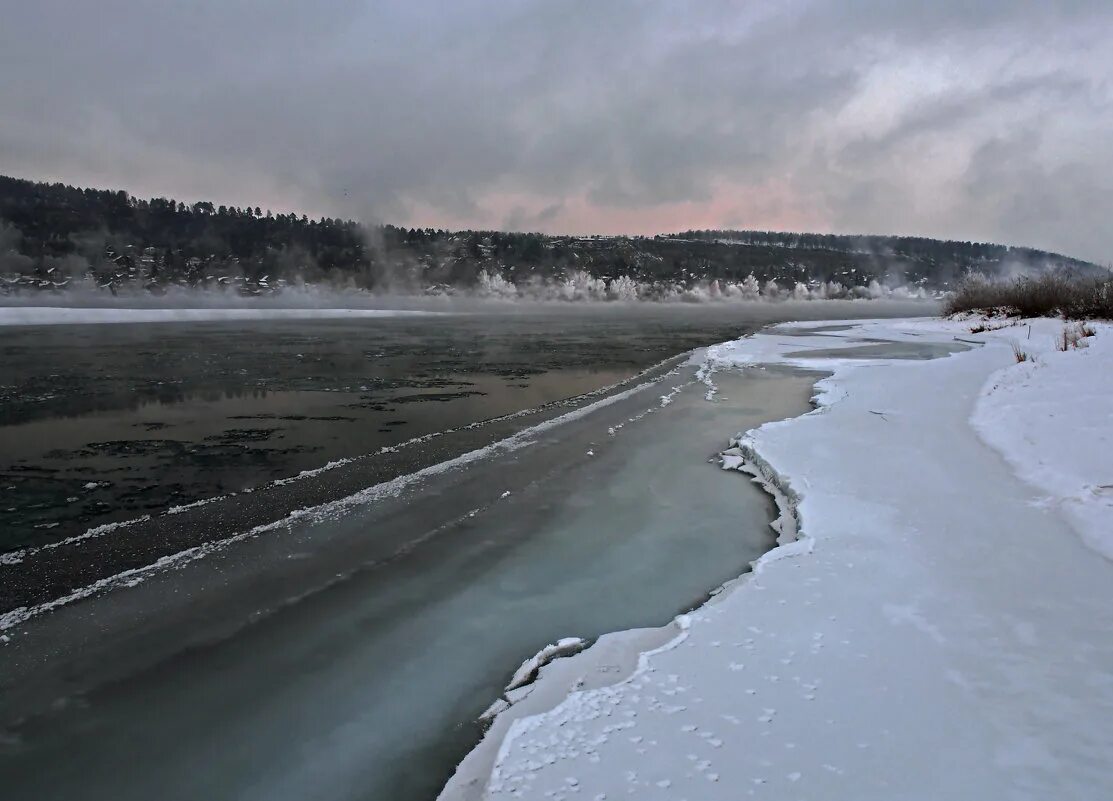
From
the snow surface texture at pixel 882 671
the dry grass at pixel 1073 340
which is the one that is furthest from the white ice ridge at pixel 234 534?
the dry grass at pixel 1073 340

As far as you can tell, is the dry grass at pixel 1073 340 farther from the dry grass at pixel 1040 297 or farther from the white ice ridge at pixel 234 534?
the white ice ridge at pixel 234 534

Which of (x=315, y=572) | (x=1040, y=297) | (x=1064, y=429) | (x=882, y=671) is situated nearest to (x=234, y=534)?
(x=315, y=572)

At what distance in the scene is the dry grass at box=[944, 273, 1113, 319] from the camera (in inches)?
880

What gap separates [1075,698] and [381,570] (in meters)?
4.35

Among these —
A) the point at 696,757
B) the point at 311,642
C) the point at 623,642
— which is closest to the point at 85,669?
the point at 311,642

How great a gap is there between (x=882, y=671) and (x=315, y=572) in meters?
3.97

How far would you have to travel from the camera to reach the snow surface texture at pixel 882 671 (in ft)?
7.91

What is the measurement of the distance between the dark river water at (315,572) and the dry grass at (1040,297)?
62.7 ft

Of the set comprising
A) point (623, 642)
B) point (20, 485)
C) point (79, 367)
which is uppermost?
point (79, 367)

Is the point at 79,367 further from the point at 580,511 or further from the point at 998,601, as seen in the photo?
the point at 998,601

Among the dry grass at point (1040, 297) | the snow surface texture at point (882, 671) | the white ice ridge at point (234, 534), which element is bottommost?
the snow surface texture at point (882, 671)

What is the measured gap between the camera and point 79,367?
701 inches

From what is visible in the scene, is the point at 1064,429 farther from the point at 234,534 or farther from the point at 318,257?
the point at 318,257

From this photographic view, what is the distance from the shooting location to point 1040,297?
28078 millimetres
